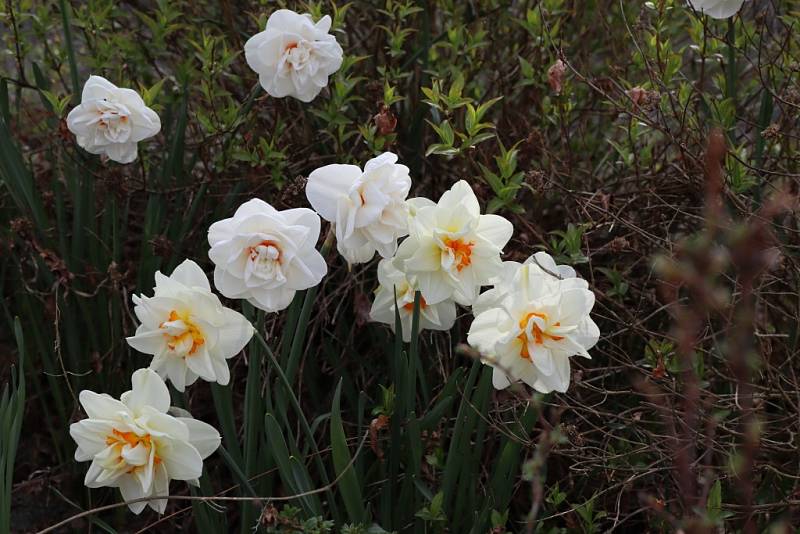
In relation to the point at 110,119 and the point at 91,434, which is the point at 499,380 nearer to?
the point at 91,434

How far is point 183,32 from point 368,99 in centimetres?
76

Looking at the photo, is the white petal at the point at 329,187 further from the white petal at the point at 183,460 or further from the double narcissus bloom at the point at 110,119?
the double narcissus bloom at the point at 110,119

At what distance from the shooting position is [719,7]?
87.7 inches

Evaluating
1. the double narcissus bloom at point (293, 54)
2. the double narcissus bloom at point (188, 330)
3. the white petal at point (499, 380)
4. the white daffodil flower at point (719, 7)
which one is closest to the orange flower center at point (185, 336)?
the double narcissus bloom at point (188, 330)

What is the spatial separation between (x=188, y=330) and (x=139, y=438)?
20cm

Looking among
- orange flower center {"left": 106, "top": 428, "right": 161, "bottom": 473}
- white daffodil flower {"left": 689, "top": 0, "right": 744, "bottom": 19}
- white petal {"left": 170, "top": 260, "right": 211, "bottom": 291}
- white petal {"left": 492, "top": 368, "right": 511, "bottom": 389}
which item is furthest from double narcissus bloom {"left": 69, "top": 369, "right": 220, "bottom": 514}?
white daffodil flower {"left": 689, "top": 0, "right": 744, "bottom": 19}

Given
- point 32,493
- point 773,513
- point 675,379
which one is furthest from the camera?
point 32,493

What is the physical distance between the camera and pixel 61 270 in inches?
97.7

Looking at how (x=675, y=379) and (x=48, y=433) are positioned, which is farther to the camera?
(x=48, y=433)

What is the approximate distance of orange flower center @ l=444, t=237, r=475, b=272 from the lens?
175cm

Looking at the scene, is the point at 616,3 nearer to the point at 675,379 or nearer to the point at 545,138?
the point at 545,138

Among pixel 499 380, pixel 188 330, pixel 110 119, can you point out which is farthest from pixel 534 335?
pixel 110 119

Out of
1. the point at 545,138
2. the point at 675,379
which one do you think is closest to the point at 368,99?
the point at 545,138

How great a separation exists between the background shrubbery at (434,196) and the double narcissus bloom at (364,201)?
0.97 ft
